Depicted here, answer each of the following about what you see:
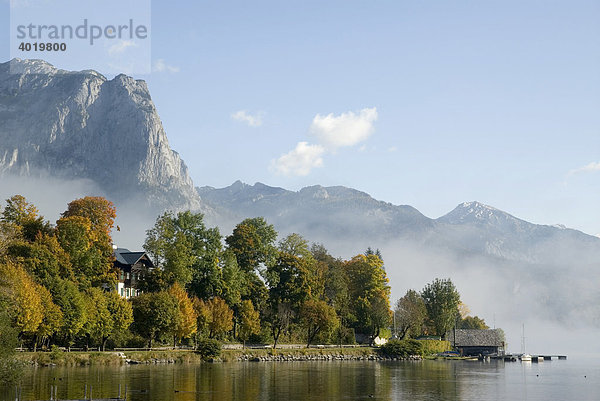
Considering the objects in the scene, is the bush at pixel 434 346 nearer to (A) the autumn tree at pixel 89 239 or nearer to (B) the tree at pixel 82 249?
(A) the autumn tree at pixel 89 239

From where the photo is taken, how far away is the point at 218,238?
4550 inches

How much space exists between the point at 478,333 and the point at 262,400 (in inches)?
4994

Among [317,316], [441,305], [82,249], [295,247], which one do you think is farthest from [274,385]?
[441,305]

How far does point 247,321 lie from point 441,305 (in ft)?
219

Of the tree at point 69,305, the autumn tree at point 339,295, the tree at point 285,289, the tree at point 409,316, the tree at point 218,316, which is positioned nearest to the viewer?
the tree at point 69,305

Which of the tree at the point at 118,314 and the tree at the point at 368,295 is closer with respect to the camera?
the tree at the point at 118,314

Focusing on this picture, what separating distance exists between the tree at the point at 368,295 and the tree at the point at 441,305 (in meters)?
24.9

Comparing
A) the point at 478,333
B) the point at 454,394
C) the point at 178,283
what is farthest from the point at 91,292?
the point at 478,333

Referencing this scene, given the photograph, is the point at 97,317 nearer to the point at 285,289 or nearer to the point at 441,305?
the point at 285,289

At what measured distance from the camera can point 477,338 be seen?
165250 millimetres

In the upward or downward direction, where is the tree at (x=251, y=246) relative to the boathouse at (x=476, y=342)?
upward

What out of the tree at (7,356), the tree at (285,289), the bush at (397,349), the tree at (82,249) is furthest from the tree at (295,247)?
the tree at (7,356)

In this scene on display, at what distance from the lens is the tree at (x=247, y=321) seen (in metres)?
112

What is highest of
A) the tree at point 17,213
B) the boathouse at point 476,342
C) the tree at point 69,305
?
the tree at point 17,213
